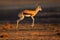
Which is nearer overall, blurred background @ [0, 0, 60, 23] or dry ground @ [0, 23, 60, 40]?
dry ground @ [0, 23, 60, 40]

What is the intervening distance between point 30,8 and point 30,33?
798 cm

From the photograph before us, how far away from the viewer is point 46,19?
16375mm

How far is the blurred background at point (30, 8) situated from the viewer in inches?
668

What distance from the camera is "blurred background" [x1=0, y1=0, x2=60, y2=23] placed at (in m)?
17.0

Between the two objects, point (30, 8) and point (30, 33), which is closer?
point (30, 33)

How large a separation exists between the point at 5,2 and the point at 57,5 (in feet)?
11.3

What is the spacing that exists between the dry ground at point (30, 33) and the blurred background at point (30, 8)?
3200 mm

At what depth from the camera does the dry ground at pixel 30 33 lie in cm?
1101

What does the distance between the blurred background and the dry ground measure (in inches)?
126

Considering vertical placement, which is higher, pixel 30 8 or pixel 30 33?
pixel 30 8

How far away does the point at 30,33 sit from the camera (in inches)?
461

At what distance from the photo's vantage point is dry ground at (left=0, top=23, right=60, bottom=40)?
433 inches

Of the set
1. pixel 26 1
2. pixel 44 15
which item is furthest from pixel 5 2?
pixel 44 15

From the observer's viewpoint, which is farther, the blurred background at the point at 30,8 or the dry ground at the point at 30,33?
the blurred background at the point at 30,8
